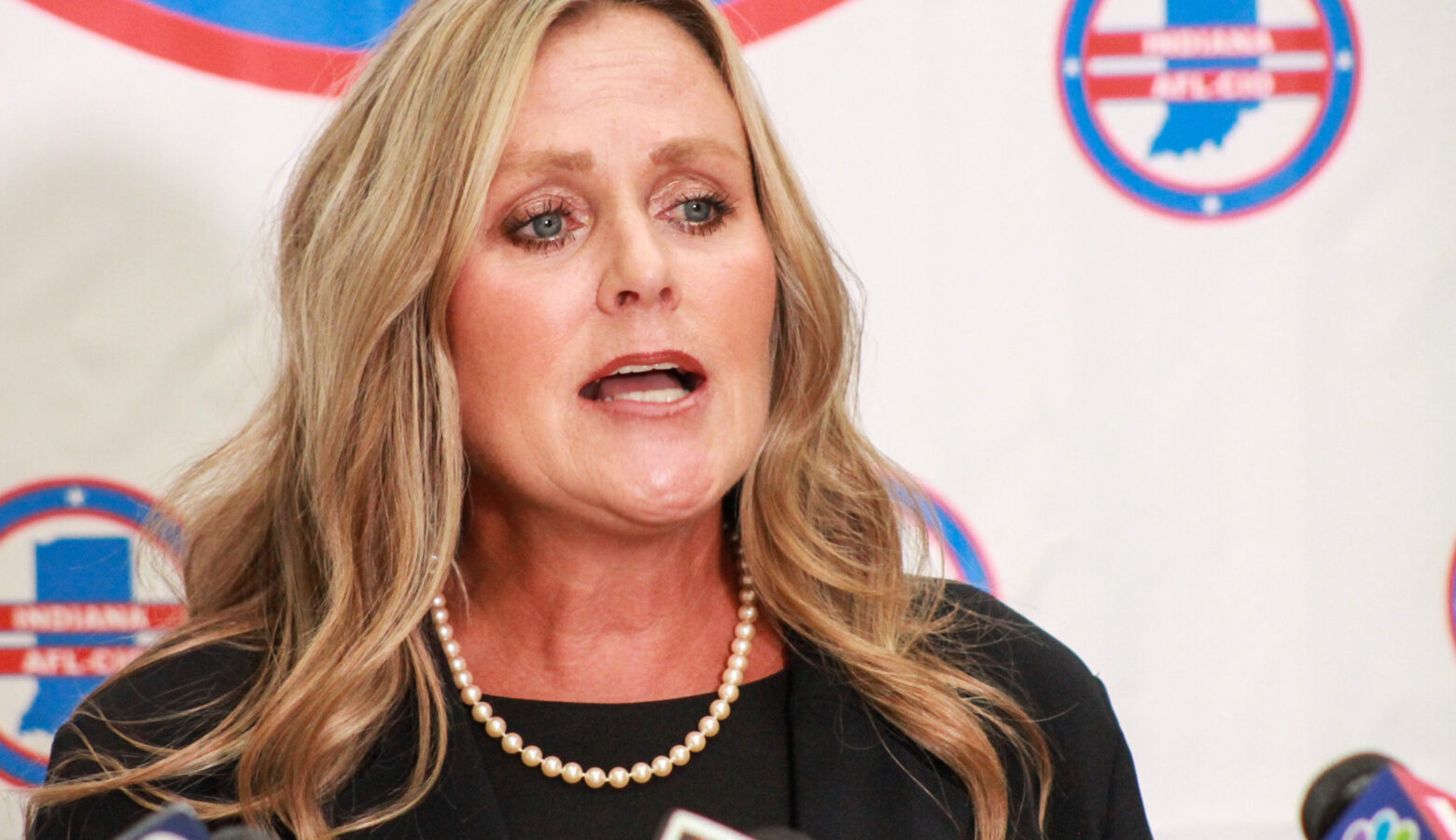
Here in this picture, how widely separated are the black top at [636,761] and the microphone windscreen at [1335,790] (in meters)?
0.47

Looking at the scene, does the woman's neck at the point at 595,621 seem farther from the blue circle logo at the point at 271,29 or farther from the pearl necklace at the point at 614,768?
the blue circle logo at the point at 271,29

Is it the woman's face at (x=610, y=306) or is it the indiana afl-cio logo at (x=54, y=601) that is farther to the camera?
the indiana afl-cio logo at (x=54, y=601)

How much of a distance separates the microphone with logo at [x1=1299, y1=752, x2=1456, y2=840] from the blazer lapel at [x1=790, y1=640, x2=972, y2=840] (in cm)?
41

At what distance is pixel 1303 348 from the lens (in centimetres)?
138

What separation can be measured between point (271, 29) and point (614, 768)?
2.54 ft

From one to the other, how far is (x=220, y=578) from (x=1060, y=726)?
67 centimetres

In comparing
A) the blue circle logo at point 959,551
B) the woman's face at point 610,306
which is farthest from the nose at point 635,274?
the blue circle logo at point 959,551

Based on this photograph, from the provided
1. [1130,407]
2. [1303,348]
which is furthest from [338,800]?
[1303,348]

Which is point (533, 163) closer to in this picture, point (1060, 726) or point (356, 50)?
point (356, 50)

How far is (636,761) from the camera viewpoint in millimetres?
990

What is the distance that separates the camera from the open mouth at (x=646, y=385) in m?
1.00

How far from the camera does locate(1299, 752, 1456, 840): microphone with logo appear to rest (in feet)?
1.62

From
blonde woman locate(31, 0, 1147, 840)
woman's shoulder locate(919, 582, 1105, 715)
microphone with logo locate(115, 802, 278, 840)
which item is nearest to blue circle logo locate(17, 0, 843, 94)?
blonde woman locate(31, 0, 1147, 840)

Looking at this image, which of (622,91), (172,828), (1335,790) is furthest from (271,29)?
(1335,790)
